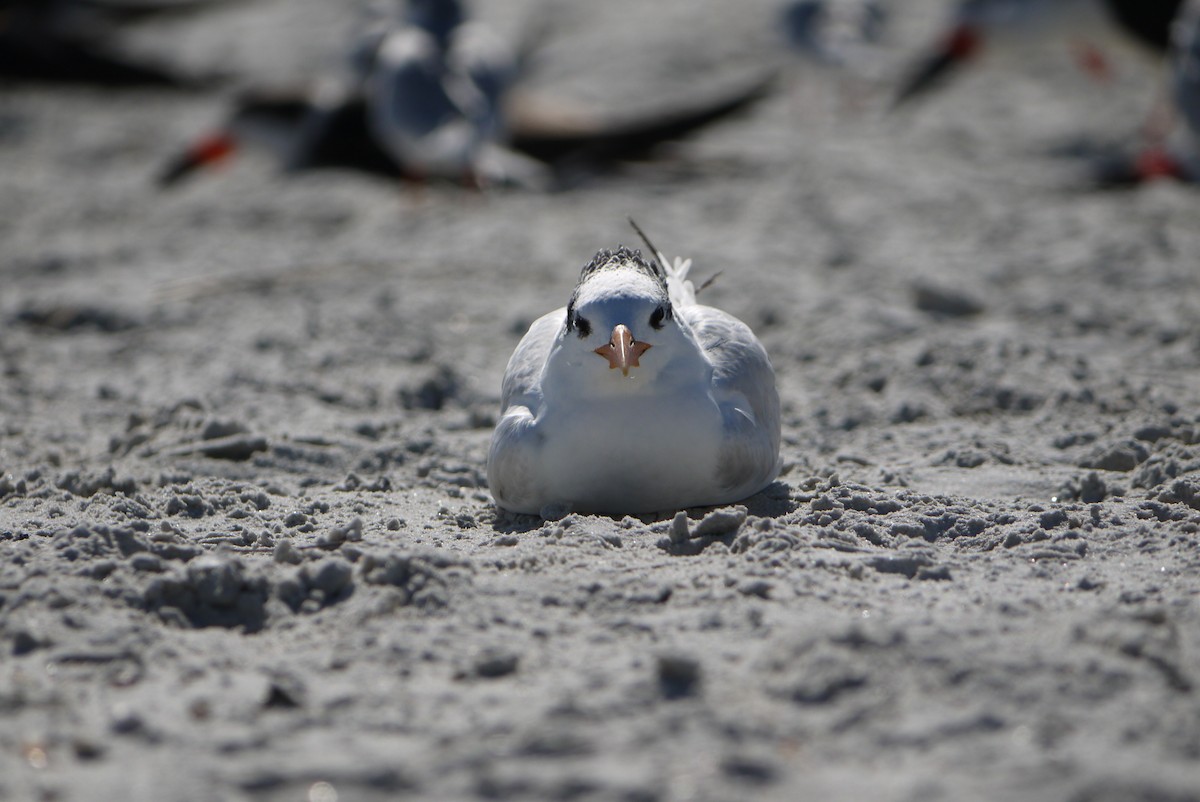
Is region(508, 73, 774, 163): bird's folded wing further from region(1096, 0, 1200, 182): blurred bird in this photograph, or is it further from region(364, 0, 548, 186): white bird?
region(1096, 0, 1200, 182): blurred bird

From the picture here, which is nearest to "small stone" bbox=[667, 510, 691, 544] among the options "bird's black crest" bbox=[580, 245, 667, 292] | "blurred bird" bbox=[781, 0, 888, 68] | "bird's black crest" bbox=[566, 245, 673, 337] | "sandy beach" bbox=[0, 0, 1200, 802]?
"sandy beach" bbox=[0, 0, 1200, 802]

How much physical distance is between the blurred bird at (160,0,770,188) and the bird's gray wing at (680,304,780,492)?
4.94 m

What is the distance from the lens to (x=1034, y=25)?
414 inches

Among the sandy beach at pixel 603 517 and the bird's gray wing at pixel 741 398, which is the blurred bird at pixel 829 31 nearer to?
the sandy beach at pixel 603 517

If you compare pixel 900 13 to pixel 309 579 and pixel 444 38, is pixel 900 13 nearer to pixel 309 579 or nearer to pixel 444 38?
pixel 444 38

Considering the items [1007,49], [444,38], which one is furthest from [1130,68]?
[444,38]

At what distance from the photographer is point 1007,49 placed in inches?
423

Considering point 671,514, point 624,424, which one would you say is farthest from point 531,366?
point 671,514

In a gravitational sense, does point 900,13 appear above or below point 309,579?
above

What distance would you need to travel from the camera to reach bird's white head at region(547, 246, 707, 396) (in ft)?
11.4

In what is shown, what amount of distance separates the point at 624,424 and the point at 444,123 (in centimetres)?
591

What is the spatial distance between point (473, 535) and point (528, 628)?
73 centimetres

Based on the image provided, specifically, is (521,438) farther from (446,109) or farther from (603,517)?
(446,109)

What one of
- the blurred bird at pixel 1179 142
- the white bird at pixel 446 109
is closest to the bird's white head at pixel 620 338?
the blurred bird at pixel 1179 142
